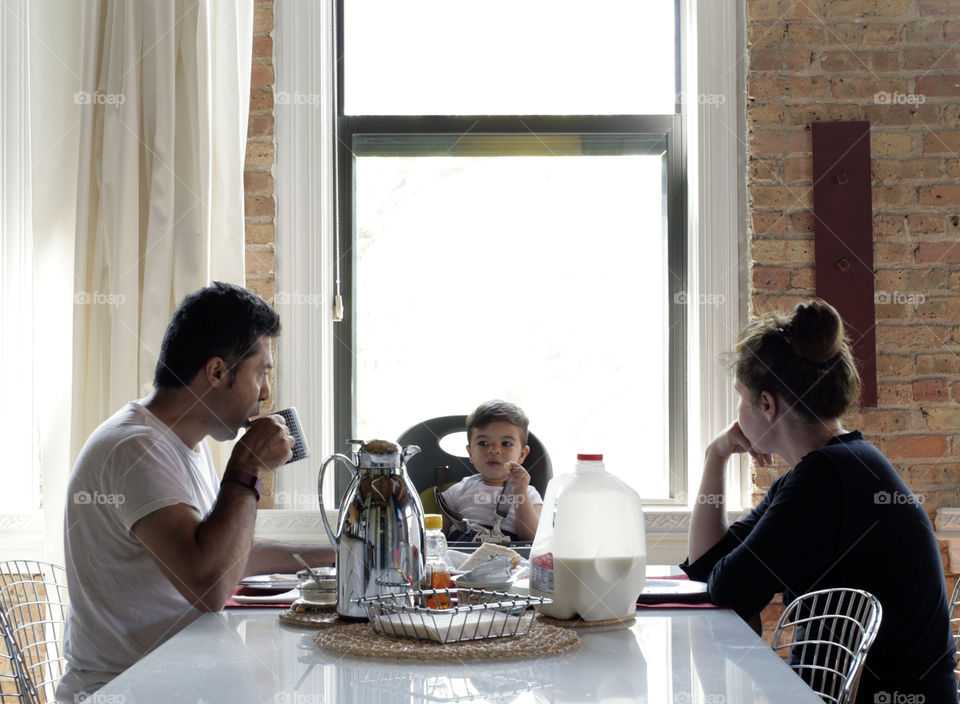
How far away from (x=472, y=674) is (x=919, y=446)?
7.26ft

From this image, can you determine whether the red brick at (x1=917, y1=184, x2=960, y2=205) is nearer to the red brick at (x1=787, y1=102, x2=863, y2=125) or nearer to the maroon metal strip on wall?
the maroon metal strip on wall

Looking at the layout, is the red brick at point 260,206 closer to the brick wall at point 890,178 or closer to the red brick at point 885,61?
the brick wall at point 890,178

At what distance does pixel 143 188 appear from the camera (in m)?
2.81

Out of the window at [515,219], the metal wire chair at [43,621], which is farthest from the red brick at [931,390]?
the metal wire chair at [43,621]

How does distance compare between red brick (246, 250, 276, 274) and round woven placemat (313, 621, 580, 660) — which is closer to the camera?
round woven placemat (313, 621, 580, 660)

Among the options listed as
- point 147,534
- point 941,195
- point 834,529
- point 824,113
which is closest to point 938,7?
point 824,113

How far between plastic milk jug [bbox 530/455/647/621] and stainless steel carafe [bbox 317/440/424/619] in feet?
0.62

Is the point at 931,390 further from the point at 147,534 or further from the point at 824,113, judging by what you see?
the point at 147,534

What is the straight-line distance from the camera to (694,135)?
3057 mm

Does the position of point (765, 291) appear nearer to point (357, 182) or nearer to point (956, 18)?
point (956, 18)

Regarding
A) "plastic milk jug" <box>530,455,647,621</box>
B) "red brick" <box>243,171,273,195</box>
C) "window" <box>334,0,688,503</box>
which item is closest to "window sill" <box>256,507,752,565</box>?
"window" <box>334,0,688,503</box>

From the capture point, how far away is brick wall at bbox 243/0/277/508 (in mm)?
2982

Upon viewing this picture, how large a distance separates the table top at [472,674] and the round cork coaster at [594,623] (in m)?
0.02

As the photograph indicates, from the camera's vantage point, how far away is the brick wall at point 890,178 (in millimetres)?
2908
